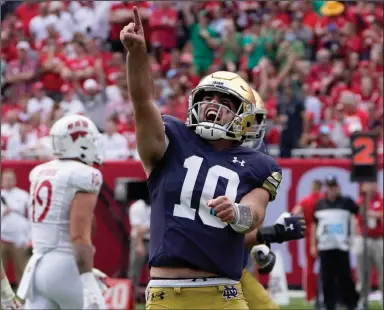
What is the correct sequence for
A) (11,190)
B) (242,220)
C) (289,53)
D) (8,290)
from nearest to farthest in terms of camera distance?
(242,220) < (8,290) < (11,190) < (289,53)

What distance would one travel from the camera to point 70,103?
14773 millimetres

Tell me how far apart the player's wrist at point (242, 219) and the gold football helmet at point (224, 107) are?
15.4 inches

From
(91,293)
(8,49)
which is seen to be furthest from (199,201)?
(8,49)

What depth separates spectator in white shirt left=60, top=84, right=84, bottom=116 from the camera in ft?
47.4

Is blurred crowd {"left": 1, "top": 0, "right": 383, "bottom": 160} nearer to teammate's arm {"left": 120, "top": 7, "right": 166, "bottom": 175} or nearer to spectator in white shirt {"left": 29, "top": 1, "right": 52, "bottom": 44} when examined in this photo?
spectator in white shirt {"left": 29, "top": 1, "right": 52, "bottom": 44}

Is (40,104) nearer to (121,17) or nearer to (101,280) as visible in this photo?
(121,17)

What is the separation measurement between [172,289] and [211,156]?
63 centimetres

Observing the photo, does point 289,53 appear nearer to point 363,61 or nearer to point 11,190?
point 363,61

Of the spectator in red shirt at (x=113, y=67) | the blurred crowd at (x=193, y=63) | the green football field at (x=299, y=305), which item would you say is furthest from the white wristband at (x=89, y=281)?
the spectator in red shirt at (x=113, y=67)

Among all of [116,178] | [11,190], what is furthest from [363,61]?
[11,190]

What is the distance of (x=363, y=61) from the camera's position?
15.5 m

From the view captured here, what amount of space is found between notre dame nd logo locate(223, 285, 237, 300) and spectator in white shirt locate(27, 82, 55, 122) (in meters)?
10.2

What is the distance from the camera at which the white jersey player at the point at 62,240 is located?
632 cm

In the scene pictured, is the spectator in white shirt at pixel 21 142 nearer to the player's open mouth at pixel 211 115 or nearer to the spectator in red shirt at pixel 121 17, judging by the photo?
the spectator in red shirt at pixel 121 17
